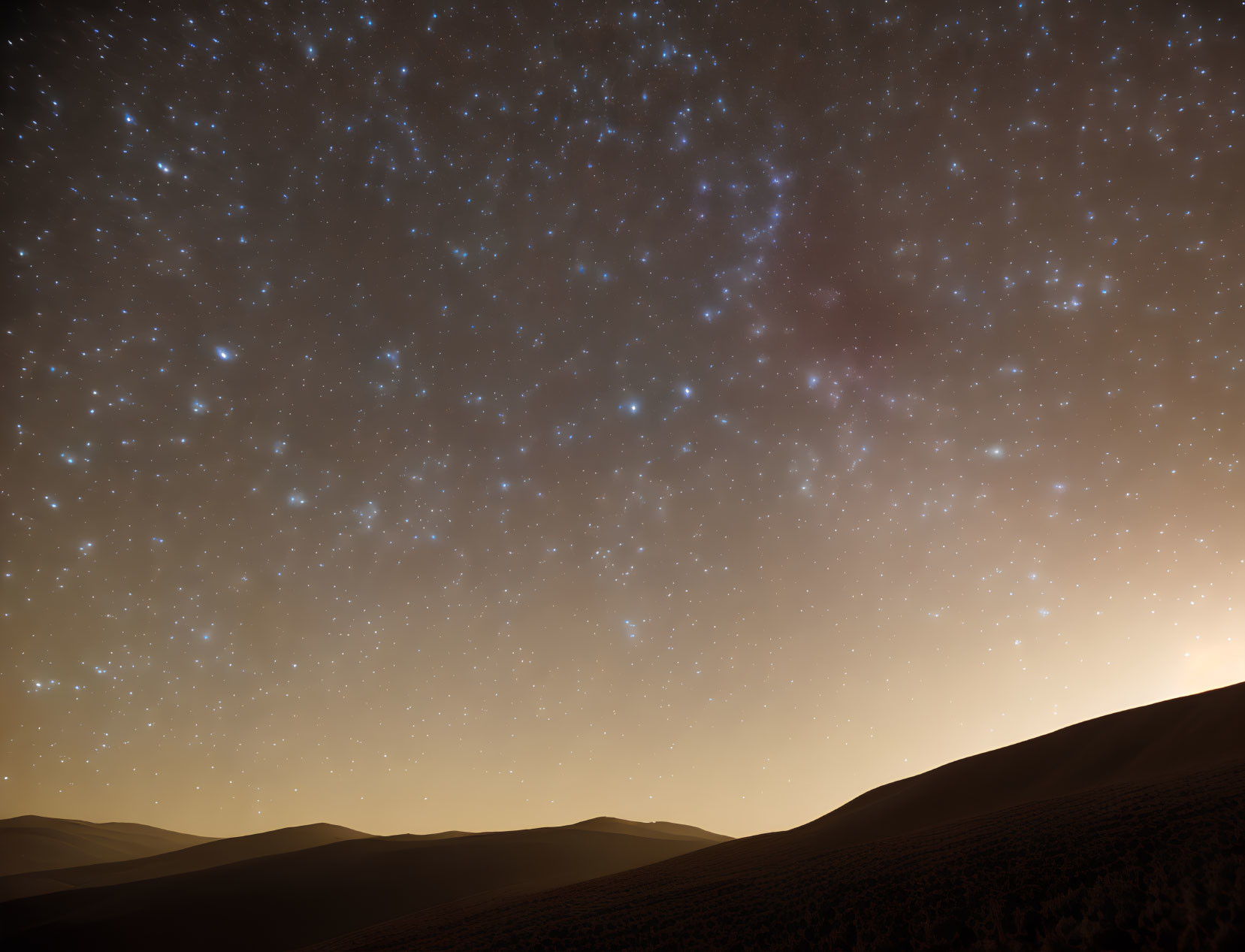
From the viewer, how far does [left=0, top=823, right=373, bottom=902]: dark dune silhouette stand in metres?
38.9

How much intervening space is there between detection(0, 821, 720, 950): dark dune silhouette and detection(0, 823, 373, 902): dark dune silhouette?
26.8 feet

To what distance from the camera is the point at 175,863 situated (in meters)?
45.9

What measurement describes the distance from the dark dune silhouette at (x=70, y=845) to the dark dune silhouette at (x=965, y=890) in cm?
6536

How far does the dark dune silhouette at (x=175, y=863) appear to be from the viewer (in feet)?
128

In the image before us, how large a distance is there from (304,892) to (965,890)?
32769mm

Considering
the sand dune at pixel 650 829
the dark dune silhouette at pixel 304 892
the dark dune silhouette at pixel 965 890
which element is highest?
the dark dune silhouette at pixel 965 890

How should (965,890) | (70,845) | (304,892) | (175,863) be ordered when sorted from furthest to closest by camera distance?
(70,845)
(175,863)
(304,892)
(965,890)

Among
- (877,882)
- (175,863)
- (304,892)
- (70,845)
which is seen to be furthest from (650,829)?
(70,845)

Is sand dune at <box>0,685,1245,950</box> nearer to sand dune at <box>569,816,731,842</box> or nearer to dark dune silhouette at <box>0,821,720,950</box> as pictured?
dark dune silhouette at <box>0,821,720,950</box>

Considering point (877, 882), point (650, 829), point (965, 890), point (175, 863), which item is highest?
point (965, 890)

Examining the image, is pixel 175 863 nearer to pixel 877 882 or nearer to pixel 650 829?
pixel 650 829

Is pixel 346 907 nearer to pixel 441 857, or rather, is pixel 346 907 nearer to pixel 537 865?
pixel 441 857

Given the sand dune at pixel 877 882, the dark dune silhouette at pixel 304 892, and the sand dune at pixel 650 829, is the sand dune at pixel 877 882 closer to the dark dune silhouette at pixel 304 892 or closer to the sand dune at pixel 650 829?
the dark dune silhouette at pixel 304 892

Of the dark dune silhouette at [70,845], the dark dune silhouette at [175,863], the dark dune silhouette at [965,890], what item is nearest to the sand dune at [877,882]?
the dark dune silhouette at [965,890]
